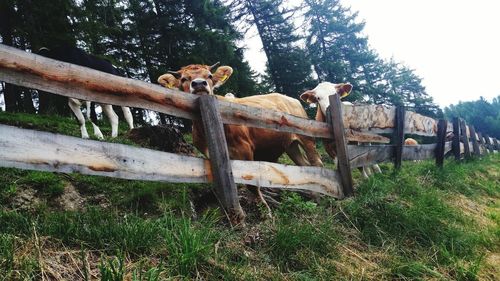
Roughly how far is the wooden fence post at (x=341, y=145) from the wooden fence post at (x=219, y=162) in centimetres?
218

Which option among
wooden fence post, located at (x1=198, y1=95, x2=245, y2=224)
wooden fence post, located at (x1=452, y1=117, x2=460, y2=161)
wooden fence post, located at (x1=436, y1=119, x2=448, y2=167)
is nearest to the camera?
wooden fence post, located at (x1=198, y1=95, x2=245, y2=224)

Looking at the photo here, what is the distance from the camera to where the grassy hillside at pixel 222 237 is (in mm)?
2145

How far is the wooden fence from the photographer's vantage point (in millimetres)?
2453

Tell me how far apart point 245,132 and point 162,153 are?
2.16m

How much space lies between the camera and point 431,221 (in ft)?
12.4

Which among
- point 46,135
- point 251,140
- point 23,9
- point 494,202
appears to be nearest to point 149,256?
point 46,135

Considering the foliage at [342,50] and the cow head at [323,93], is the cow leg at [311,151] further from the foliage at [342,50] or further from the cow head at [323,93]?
the foliage at [342,50]

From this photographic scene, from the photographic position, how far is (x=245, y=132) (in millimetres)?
5172

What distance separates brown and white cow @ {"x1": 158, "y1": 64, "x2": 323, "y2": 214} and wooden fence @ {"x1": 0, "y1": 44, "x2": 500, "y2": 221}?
771 millimetres

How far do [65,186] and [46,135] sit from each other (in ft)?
7.06

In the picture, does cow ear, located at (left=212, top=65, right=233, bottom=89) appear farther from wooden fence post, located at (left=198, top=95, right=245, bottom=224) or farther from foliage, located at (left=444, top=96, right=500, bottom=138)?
Result: foliage, located at (left=444, top=96, right=500, bottom=138)

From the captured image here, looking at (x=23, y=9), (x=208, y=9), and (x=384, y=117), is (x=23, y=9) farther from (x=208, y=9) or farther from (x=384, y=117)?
(x=384, y=117)

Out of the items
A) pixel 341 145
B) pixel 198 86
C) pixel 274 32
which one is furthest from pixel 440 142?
pixel 274 32

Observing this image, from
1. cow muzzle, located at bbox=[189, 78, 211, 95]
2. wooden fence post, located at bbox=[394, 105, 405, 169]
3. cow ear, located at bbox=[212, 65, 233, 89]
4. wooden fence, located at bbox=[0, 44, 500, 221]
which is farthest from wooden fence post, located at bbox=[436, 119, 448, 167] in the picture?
cow muzzle, located at bbox=[189, 78, 211, 95]
